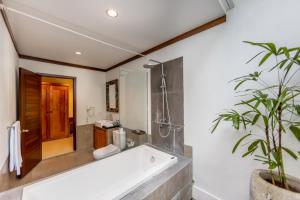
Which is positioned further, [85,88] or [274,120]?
[85,88]

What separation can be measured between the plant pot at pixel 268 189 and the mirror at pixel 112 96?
3.13 metres

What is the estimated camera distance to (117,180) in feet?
6.77

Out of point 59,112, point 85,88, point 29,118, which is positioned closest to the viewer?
point 29,118

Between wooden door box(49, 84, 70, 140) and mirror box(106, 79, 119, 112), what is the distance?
236cm

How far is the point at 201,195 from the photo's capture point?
184 cm

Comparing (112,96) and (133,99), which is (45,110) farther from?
(133,99)

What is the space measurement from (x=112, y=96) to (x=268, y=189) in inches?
140

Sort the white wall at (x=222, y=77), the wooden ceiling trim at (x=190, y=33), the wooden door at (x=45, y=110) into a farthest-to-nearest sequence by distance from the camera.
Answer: the wooden door at (x=45, y=110) → the wooden ceiling trim at (x=190, y=33) → the white wall at (x=222, y=77)

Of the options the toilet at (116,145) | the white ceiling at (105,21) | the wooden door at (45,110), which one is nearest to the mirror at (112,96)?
the toilet at (116,145)

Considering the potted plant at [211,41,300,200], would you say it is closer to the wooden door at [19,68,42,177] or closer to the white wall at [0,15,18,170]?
the white wall at [0,15,18,170]

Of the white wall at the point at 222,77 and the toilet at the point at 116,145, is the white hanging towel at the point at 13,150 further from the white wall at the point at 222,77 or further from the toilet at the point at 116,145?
the white wall at the point at 222,77

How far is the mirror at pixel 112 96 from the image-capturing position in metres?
3.61

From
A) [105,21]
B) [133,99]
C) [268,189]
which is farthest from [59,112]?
[268,189]

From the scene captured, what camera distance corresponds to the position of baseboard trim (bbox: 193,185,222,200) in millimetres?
1741
